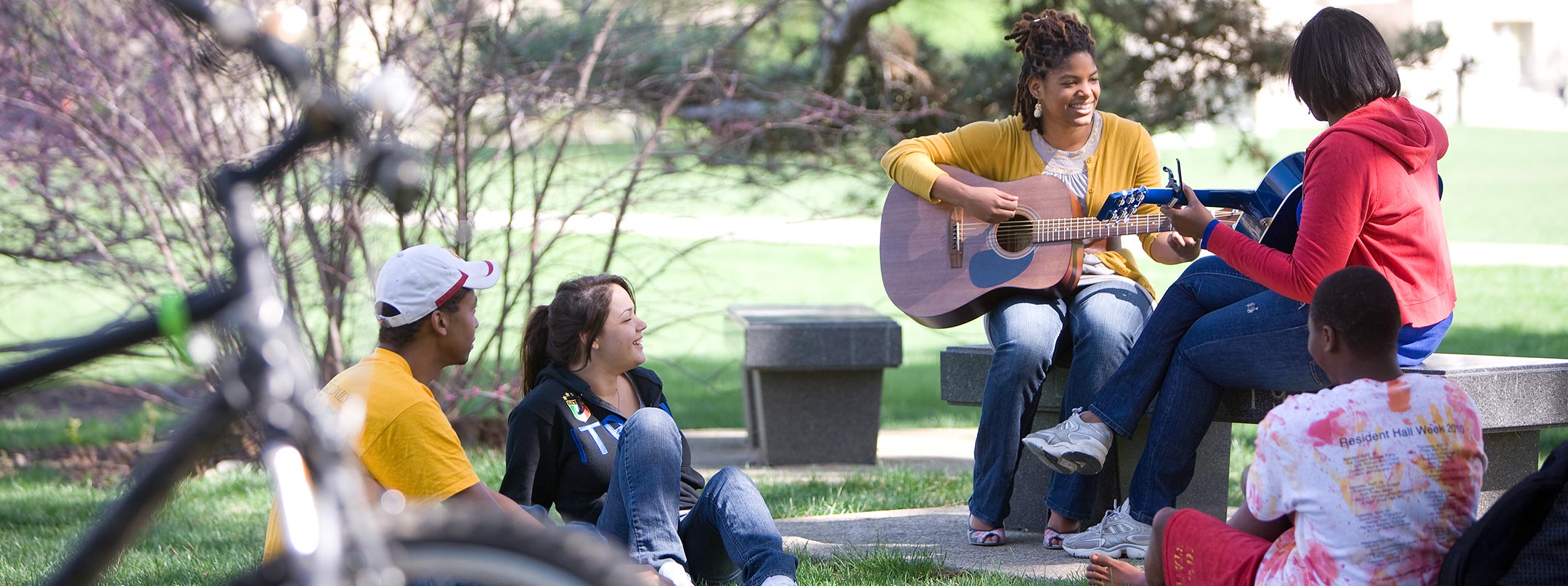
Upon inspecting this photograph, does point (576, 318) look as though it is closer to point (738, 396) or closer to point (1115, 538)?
point (1115, 538)

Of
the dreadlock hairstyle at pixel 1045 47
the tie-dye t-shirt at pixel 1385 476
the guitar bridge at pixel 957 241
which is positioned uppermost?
the dreadlock hairstyle at pixel 1045 47

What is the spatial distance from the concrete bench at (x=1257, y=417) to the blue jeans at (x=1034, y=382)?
6.6 inches

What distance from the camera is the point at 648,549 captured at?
10.2ft

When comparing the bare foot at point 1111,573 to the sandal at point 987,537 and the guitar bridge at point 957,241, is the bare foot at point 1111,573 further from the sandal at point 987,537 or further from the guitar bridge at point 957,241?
the guitar bridge at point 957,241

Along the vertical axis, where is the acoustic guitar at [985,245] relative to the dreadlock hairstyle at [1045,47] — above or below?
below

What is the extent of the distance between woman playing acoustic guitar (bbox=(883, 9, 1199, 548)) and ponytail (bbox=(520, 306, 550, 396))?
1188 millimetres

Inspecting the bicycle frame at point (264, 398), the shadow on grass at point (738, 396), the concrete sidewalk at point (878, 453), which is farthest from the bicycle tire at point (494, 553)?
the shadow on grass at point (738, 396)

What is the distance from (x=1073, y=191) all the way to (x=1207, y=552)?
159cm

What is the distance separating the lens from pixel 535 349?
3.63 metres

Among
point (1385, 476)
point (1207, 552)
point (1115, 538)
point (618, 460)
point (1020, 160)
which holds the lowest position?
point (1115, 538)

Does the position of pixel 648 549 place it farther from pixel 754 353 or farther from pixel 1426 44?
pixel 1426 44

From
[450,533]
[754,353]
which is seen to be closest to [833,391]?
[754,353]

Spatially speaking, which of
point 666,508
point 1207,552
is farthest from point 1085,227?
point 666,508

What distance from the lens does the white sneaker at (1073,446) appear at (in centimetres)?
352
